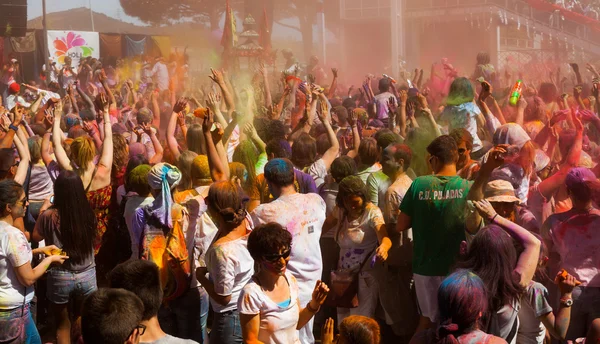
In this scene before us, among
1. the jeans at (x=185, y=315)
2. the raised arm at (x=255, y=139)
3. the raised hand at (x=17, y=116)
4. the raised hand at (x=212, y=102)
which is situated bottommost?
the jeans at (x=185, y=315)

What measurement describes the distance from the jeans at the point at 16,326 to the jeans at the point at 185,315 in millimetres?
813

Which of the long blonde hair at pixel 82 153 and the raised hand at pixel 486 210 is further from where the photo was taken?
the long blonde hair at pixel 82 153

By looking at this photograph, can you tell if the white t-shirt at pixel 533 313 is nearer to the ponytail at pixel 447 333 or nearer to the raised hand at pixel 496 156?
the raised hand at pixel 496 156

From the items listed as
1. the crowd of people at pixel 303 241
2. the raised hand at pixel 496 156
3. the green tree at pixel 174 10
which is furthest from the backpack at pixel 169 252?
the green tree at pixel 174 10

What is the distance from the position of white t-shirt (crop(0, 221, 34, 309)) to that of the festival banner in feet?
60.6

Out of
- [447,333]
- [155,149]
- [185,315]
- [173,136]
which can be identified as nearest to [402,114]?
[173,136]

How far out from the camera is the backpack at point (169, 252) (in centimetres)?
483

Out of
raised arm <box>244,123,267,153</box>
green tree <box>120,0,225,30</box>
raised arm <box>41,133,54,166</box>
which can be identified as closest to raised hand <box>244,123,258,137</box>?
raised arm <box>244,123,267,153</box>

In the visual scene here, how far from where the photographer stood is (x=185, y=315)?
4.97 meters

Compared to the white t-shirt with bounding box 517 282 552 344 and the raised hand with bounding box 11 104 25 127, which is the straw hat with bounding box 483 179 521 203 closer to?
the white t-shirt with bounding box 517 282 552 344

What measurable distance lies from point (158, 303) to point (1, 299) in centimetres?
164

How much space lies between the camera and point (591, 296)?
4.81m

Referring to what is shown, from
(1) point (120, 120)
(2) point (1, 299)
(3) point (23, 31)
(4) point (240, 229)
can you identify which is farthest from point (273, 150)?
(3) point (23, 31)

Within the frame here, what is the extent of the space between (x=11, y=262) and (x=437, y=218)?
263 cm
